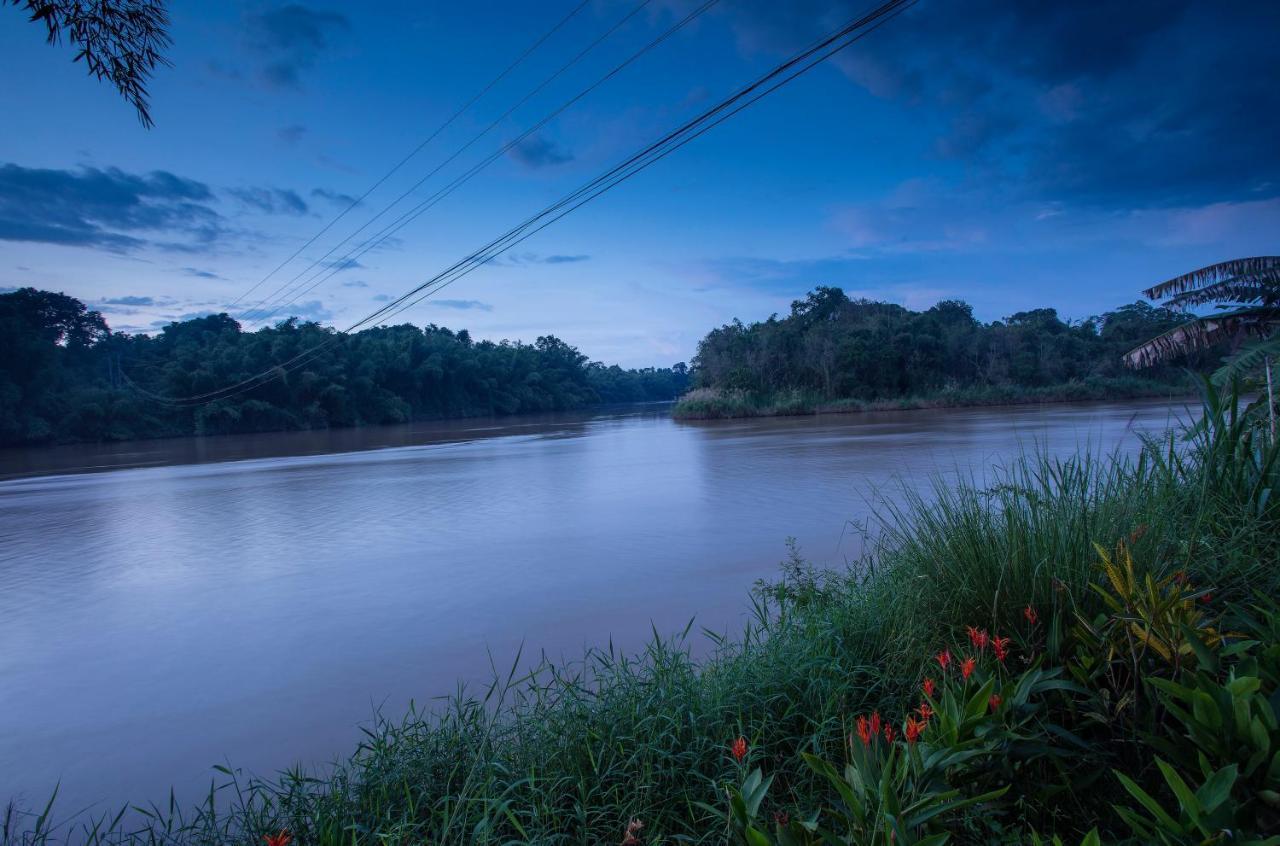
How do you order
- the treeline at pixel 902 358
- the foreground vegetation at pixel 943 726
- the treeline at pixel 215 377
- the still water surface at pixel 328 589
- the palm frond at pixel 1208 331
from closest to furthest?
the foreground vegetation at pixel 943 726, the still water surface at pixel 328 589, the palm frond at pixel 1208 331, the treeline at pixel 215 377, the treeline at pixel 902 358

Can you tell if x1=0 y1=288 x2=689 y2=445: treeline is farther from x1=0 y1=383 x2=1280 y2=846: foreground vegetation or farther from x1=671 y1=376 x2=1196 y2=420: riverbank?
x1=0 y1=383 x2=1280 y2=846: foreground vegetation

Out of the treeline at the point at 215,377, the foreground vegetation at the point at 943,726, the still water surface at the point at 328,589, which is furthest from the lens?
the treeline at the point at 215,377

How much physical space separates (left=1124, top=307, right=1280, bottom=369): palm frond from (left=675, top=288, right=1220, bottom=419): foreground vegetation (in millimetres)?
26379

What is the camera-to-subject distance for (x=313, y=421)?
43375mm

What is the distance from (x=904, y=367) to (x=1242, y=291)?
105 ft

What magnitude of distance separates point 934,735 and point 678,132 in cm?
711

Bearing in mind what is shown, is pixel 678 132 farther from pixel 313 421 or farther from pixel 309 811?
pixel 313 421

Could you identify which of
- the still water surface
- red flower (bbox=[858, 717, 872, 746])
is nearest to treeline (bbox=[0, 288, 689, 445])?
the still water surface

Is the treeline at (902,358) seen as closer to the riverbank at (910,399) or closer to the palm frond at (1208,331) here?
the riverbank at (910,399)

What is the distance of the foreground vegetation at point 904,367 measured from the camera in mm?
33219

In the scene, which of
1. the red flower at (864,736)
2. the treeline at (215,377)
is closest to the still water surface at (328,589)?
the red flower at (864,736)

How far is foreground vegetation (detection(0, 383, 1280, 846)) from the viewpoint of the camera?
4.27 ft

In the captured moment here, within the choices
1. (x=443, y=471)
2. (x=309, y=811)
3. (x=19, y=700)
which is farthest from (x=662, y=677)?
(x=443, y=471)

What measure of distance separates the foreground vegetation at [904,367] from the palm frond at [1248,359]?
27389 mm
